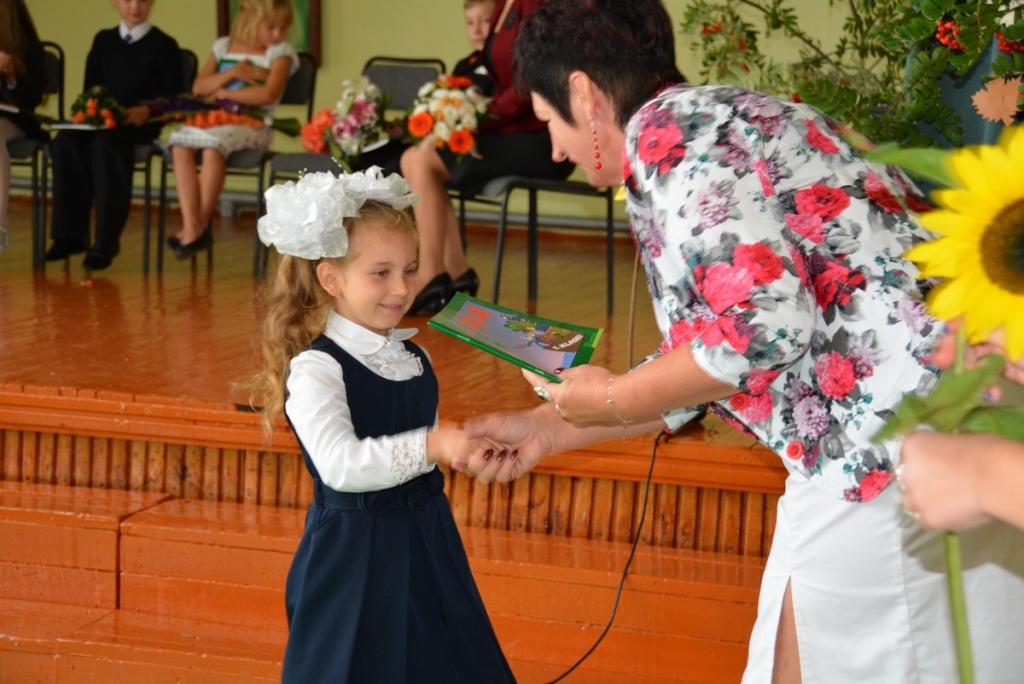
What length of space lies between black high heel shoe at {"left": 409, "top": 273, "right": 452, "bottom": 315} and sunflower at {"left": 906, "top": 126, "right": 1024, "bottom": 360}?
3613 mm

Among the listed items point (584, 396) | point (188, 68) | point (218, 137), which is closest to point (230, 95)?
point (218, 137)

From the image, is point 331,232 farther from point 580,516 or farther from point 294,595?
point 580,516

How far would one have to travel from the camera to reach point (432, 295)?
423 centimetres

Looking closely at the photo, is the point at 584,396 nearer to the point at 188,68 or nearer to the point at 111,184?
the point at 111,184

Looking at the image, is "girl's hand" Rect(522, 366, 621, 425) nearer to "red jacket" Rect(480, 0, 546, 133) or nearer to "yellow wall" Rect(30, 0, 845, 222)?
"red jacket" Rect(480, 0, 546, 133)

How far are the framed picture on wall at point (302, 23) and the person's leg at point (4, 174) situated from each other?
10.00 ft

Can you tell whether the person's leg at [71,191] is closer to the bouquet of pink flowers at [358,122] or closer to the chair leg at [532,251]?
the bouquet of pink flowers at [358,122]

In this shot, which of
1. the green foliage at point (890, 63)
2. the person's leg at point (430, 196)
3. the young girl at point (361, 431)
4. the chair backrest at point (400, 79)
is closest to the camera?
the young girl at point (361, 431)

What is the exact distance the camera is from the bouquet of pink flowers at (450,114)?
417 centimetres

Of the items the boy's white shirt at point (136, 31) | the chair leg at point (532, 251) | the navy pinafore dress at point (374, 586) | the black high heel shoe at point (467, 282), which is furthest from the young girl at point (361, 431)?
the boy's white shirt at point (136, 31)

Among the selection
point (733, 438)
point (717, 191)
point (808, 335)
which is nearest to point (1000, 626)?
point (808, 335)

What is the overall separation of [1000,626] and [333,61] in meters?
7.65

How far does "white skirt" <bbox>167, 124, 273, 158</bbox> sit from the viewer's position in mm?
5512

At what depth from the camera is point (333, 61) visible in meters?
8.38
